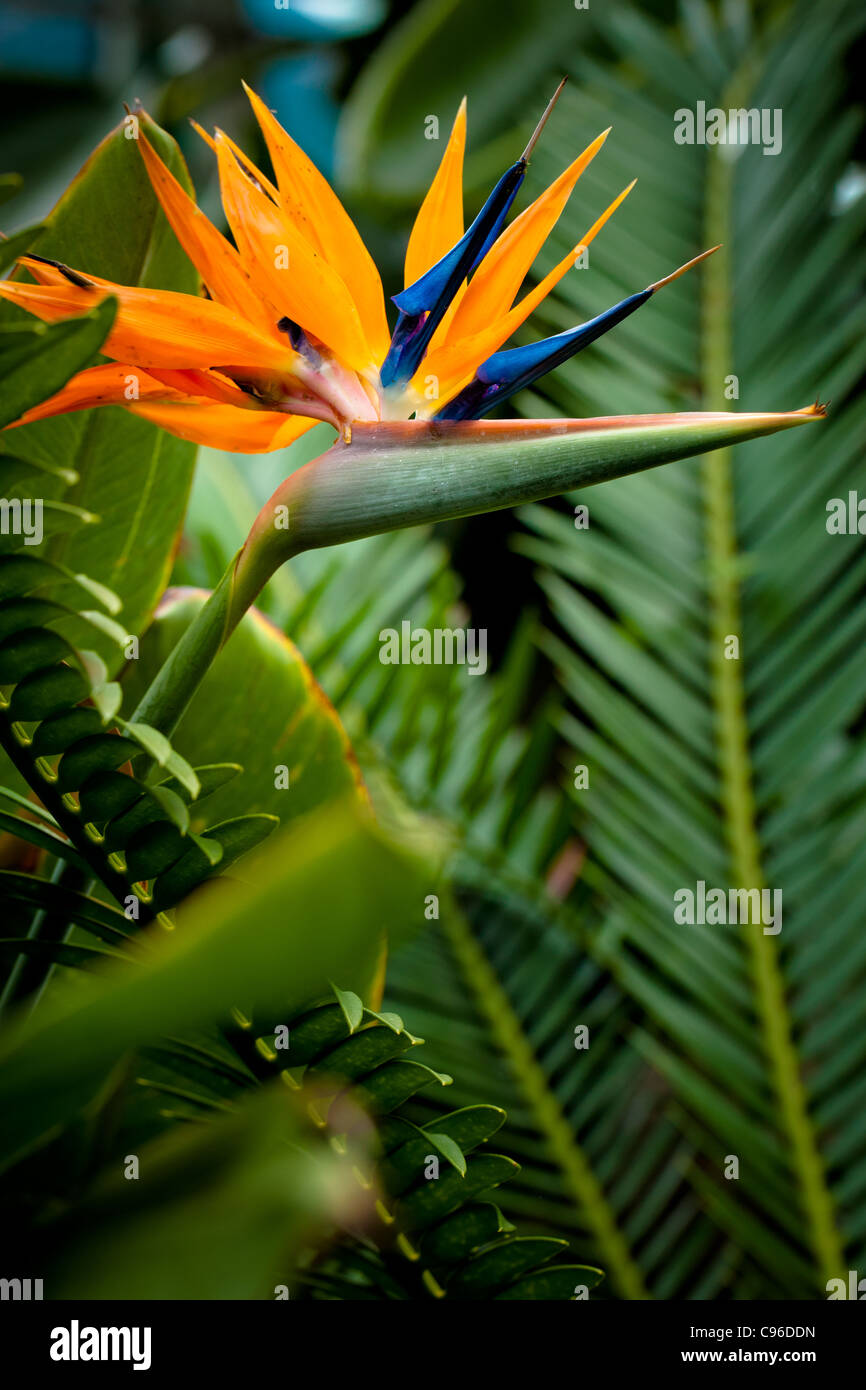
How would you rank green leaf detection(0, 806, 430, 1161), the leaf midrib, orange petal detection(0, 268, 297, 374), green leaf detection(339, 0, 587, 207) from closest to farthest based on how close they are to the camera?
green leaf detection(0, 806, 430, 1161) → orange petal detection(0, 268, 297, 374) → the leaf midrib → green leaf detection(339, 0, 587, 207)

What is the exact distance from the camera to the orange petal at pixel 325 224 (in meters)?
0.28

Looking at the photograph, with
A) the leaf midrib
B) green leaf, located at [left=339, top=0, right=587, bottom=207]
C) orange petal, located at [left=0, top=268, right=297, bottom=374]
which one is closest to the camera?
orange petal, located at [left=0, top=268, right=297, bottom=374]

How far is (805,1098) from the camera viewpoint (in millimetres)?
551

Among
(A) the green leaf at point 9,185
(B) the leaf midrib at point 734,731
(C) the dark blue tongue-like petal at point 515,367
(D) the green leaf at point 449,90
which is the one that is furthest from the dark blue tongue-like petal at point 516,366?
(D) the green leaf at point 449,90

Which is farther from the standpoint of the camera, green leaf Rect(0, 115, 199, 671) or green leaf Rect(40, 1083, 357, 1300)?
green leaf Rect(0, 115, 199, 671)

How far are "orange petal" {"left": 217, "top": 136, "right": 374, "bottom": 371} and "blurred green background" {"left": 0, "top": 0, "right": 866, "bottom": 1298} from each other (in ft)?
0.87

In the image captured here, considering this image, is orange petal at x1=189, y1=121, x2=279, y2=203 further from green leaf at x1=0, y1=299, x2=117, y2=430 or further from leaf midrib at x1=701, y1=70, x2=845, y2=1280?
leaf midrib at x1=701, y1=70, x2=845, y2=1280

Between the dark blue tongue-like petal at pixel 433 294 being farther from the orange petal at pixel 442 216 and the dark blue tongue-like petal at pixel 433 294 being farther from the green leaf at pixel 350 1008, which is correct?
the green leaf at pixel 350 1008

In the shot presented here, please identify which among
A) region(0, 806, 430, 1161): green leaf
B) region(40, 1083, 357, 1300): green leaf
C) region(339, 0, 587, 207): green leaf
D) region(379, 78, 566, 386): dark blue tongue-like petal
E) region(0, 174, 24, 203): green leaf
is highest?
region(339, 0, 587, 207): green leaf

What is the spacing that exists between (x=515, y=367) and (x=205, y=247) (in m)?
0.08

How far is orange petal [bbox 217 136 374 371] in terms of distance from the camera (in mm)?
264

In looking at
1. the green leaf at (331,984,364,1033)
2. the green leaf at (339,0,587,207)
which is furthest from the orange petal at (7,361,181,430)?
the green leaf at (339,0,587,207)

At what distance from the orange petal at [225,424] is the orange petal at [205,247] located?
2cm
